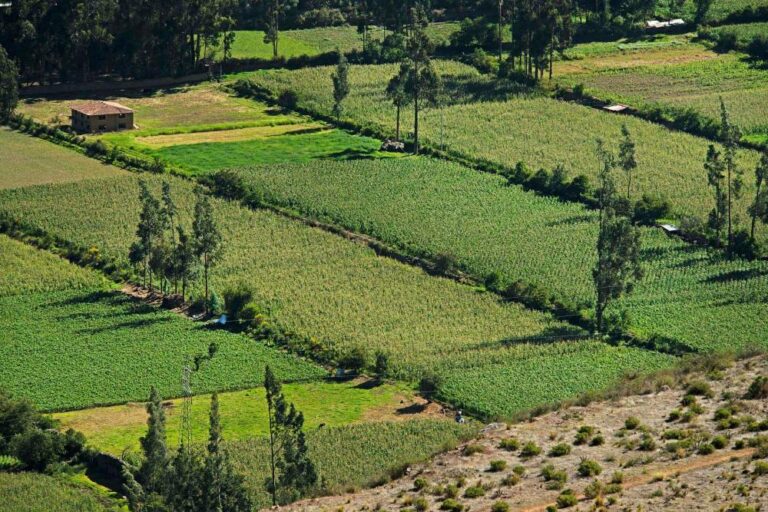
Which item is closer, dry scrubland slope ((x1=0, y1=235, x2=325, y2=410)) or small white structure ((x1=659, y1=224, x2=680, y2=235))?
dry scrubland slope ((x1=0, y1=235, x2=325, y2=410))

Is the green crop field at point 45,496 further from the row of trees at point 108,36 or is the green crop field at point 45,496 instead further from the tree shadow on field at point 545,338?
the row of trees at point 108,36

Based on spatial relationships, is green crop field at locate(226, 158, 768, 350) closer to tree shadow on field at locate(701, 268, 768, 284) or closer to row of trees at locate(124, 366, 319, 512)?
tree shadow on field at locate(701, 268, 768, 284)

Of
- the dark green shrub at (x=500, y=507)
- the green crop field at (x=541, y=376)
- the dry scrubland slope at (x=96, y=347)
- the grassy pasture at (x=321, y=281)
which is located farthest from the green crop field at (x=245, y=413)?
the dark green shrub at (x=500, y=507)

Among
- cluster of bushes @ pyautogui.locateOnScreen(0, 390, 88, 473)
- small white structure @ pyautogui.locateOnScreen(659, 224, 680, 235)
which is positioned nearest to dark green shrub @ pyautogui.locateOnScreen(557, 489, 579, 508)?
cluster of bushes @ pyautogui.locateOnScreen(0, 390, 88, 473)

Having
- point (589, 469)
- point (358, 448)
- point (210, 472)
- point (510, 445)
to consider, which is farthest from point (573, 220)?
point (589, 469)

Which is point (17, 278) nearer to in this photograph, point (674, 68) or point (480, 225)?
point (480, 225)

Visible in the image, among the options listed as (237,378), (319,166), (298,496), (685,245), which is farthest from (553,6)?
(298,496)
